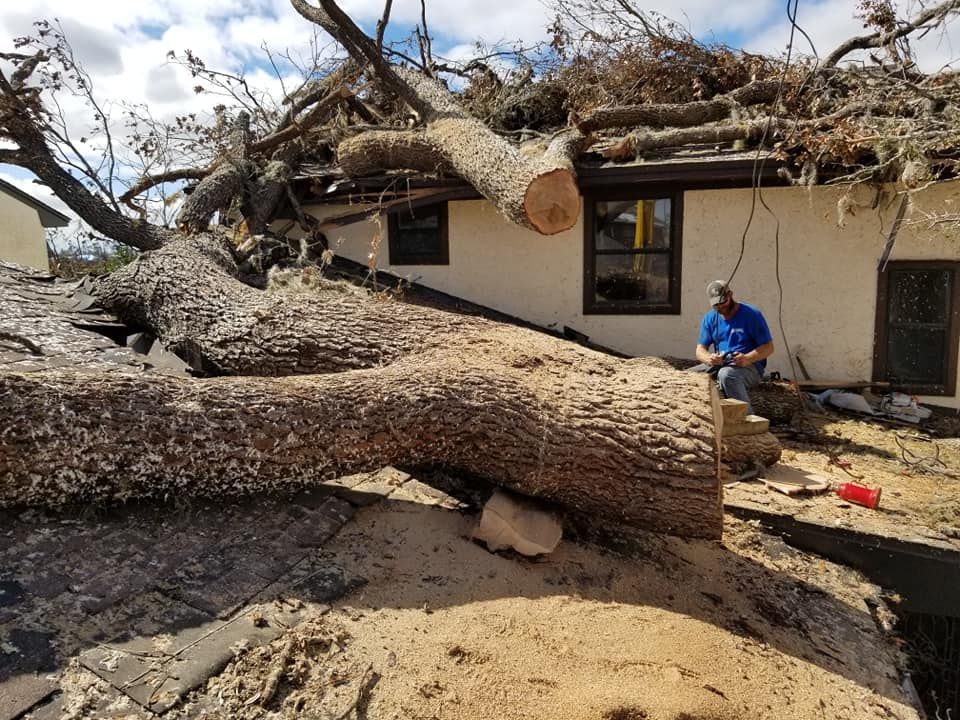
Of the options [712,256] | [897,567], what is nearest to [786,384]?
[712,256]

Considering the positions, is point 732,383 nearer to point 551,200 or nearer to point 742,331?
point 742,331

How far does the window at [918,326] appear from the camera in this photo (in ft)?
21.1

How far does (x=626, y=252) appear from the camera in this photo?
7.41 m

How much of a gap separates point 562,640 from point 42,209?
26.8m

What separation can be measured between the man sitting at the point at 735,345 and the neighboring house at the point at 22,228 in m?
21.6

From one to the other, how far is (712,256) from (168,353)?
5.85 metres

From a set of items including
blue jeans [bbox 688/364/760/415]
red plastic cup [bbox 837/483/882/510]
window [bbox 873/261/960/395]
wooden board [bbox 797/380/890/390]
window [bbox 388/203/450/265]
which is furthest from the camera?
window [bbox 388/203/450/265]

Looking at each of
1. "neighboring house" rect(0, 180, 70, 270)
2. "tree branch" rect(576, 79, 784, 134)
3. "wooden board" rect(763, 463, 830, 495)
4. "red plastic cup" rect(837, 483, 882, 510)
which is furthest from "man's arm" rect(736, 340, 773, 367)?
"neighboring house" rect(0, 180, 70, 270)

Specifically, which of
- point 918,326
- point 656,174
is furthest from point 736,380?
point 918,326

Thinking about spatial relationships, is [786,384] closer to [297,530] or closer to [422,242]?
[422,242]

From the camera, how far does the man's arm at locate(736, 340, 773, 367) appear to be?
203 inches

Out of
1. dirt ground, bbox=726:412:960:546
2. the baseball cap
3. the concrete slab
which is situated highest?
the baseball cap

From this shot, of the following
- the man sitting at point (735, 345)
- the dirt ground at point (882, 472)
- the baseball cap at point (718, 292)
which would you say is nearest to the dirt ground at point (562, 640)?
the dirt ground at point (882, 472)

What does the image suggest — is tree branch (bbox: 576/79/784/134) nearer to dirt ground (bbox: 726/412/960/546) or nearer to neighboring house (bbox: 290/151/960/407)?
neighboring house (bbox: 290/151/960/407)
